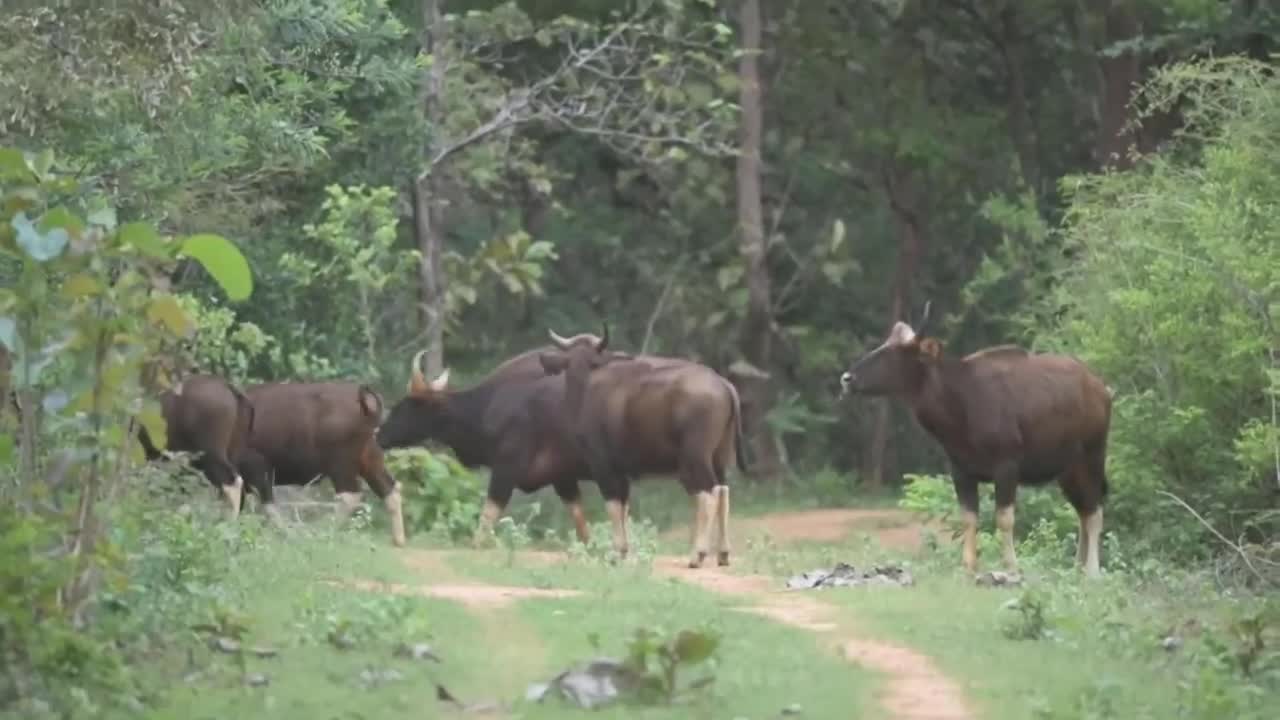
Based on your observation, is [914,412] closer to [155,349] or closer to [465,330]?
[155,349]

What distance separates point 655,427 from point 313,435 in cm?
342

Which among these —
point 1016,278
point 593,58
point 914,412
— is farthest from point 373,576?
point 1016,278

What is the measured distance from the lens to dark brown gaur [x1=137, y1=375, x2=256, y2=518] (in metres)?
19.6

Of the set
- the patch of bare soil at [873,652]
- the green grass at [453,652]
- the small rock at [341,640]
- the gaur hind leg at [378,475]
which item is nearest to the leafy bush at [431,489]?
the gaur hind leg at [378,475]

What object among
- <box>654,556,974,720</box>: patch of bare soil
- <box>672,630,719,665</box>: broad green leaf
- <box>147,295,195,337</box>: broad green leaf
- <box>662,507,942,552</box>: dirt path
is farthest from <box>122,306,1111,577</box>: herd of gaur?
<box>662,507,942,552</box>: dirt path

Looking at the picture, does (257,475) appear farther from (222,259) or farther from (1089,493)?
(222,259)

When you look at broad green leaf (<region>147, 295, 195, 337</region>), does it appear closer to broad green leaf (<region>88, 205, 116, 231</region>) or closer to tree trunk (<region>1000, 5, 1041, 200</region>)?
broad green leaf (<region>88, 205, 116, 231</region>)

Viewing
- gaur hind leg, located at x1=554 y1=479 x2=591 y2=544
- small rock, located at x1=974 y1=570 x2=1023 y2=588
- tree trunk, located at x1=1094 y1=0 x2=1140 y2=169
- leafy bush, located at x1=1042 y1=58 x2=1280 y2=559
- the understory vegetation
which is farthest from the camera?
tree trunk, located at x1=1094 y1=0 x2=1140 y2=169

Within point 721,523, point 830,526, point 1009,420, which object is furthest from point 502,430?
point 830,526

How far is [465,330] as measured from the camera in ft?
128

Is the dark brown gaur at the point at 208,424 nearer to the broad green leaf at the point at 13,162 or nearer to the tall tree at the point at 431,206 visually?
the tall tree at the point at 431,206

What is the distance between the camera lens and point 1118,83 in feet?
101

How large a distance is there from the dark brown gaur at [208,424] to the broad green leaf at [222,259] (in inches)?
356

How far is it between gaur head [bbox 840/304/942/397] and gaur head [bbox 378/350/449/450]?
5.07 meters
